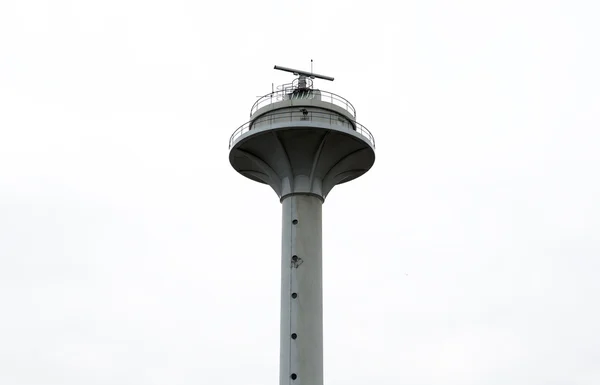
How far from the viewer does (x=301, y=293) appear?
3528 cm

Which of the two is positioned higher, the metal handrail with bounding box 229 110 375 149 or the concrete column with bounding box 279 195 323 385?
the metal handrail with bounding box 229 110 375 149

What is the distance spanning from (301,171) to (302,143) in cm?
148

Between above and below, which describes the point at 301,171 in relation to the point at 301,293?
above

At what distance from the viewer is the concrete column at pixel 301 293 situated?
112 ft

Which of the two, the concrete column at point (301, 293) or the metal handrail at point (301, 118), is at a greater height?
the metal handrail at point (301, 118)

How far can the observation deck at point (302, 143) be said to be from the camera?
36156mm

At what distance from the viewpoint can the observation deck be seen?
1423 inches

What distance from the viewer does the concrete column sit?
3419 centimetres

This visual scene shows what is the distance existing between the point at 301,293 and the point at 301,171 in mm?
6105

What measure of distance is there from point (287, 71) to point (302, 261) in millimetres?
10552

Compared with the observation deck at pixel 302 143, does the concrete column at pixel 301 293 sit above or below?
below

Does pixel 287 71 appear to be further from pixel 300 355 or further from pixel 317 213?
pixel 300 355

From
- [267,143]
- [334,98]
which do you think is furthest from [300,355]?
[334,98]

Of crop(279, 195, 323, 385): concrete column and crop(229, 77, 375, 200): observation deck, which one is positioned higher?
crop(229, 77, 375, 200): observation deck
